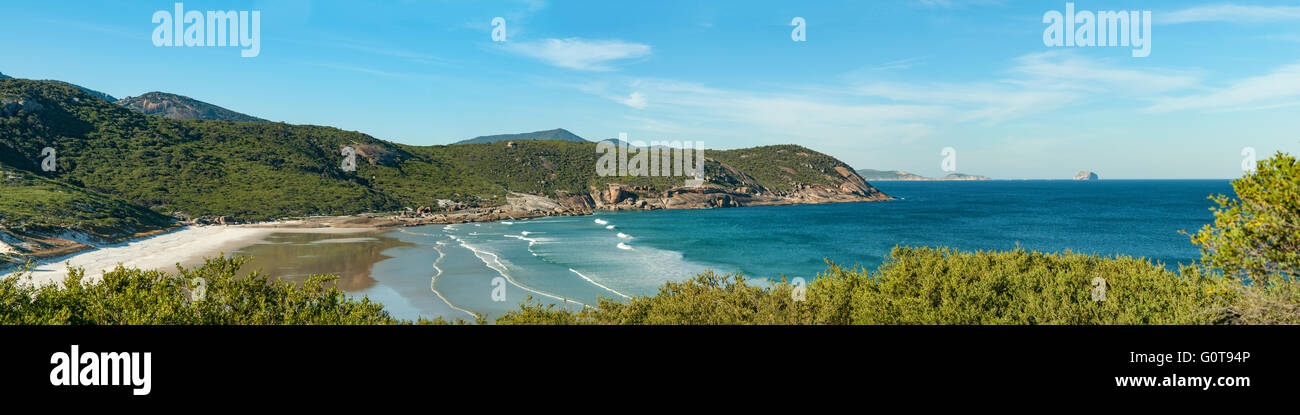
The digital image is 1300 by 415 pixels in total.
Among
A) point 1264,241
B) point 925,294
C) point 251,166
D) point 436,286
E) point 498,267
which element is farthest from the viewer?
point 251,166

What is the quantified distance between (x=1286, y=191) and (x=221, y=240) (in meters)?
80.4

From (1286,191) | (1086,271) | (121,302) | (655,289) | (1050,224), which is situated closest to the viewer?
(1286,191)

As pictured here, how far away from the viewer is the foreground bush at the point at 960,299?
1445cm

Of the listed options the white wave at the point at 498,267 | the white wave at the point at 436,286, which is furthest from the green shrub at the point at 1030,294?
the white wave at the point at 436,286

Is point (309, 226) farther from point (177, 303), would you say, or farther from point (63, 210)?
→ point (177, 303)

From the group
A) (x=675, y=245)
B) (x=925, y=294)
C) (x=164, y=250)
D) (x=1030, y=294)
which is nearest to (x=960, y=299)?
(x=925, y=294)

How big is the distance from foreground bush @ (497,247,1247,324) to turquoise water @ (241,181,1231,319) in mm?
12980

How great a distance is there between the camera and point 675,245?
2761 inches

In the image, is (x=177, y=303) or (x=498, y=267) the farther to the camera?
(x=498, y=267)

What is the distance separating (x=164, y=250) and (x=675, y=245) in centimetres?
5216
